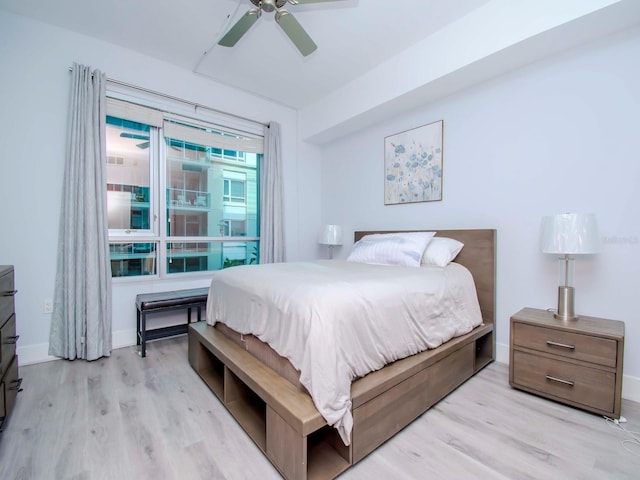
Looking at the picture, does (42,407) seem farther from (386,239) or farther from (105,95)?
(386,239)

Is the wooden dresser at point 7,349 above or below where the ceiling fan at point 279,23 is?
below

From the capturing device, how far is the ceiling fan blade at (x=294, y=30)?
1.87m

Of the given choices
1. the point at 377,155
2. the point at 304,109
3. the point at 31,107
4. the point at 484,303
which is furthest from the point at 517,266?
the point at 31,107

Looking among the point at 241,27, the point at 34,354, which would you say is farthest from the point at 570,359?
the point at 34,354

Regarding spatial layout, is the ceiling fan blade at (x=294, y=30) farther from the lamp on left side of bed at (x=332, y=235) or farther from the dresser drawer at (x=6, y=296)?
the dresser drawer at (x=6, y=296)

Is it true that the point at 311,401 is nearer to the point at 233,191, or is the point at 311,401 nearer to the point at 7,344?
the point at 7,344

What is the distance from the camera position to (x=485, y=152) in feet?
8.35

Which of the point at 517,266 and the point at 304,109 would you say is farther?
the point at 304,109

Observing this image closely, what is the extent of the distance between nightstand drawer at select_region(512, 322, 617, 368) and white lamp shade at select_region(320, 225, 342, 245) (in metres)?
2.13

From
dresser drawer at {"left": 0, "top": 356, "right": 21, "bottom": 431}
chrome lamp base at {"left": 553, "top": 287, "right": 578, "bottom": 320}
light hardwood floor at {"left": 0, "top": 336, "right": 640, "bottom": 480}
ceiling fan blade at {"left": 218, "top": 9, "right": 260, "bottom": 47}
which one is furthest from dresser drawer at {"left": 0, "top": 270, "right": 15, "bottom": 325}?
chrome lamp base at {"left": 553, "top": 287, "right": 578, "bottom": 320}

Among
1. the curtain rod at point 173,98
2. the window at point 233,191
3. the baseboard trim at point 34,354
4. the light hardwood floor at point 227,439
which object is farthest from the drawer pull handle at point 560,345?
the baseboard trim at point 34,354

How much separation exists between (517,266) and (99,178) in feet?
11.6

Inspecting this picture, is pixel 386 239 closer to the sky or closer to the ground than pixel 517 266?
closer to the sky

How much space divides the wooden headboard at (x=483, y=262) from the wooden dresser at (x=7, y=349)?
3048 mm
